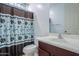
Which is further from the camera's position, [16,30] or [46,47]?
[16,30]

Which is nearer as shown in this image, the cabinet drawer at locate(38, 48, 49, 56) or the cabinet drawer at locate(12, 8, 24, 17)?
the cabinet drawer at locate(38, 48, 49, 56)

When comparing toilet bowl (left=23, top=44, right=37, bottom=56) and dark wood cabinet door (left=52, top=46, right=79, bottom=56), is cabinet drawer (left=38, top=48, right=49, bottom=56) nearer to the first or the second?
toilet bowl (left=23, top=44, right=37, bottom=56)

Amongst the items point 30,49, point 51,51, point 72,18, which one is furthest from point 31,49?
point 72,18

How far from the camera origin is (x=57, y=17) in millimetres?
1818

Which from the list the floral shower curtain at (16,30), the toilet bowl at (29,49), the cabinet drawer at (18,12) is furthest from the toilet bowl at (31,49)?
the cabinet drawer at (18,12)

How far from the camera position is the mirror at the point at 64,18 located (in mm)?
1622

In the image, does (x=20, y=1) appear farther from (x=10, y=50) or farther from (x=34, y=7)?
(x=10, y=50)

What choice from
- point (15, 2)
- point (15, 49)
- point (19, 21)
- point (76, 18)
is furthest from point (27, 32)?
point (76, 18)

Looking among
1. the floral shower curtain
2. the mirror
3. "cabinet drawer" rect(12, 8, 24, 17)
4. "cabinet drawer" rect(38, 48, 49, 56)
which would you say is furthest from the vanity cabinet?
"cabinet drawer" rect(12, 8, 24, 17)

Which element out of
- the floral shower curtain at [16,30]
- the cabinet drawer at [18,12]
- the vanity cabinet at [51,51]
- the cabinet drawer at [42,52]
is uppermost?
the cabinet drawer at [18,12]

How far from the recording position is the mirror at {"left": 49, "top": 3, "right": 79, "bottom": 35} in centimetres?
162

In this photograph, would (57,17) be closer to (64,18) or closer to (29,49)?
(64,18)

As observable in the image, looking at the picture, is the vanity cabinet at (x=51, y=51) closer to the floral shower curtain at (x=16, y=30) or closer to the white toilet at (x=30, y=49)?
the white toilet at (x=30, y=49)

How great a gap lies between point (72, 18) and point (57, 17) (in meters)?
0.28
